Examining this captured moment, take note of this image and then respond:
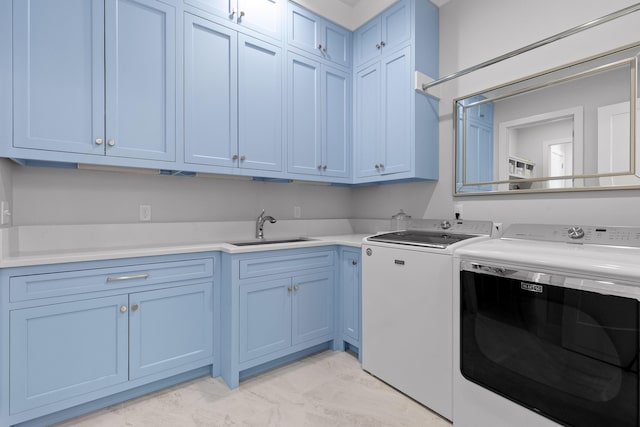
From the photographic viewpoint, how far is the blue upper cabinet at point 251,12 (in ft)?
6.75

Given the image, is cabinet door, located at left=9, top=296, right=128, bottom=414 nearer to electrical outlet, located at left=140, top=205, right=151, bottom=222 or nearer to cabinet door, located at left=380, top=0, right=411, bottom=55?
electrical outlet, located at left=140, top=205, right=151, bottom=222

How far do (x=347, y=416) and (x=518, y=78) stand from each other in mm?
2326

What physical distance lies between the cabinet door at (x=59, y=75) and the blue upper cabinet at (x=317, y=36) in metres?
1.30

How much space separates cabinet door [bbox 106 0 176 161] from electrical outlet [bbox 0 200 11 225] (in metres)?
0.54

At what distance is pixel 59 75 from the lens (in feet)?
5.31

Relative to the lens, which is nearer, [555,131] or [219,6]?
[555,131]

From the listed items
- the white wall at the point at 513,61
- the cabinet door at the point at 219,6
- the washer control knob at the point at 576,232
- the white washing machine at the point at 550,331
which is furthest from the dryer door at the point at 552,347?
the cabinet door at the point at 219,6

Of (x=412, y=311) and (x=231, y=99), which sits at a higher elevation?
(x=231, y=99)

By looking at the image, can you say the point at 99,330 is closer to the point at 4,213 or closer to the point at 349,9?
the point at 4,213

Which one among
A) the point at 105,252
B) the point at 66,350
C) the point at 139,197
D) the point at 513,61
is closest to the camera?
the point at 66,350

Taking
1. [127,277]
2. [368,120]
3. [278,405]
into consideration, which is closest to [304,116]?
[368,120]

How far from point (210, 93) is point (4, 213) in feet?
4.25

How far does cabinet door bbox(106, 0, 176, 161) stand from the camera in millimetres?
1755

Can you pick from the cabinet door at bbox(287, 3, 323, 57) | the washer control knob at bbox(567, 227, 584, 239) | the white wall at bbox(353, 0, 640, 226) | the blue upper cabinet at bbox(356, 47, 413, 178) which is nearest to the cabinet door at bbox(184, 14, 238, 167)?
the cabinet door at bbox(287, 3, 323, 57)
